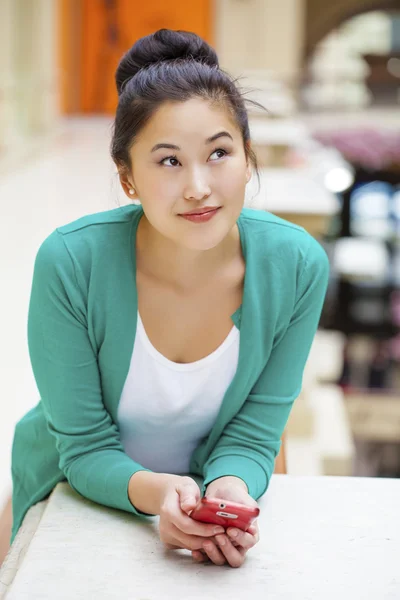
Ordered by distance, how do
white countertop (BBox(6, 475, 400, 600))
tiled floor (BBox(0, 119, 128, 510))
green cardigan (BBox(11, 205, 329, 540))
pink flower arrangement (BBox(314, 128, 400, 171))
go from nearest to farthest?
white countertop (BBox(6, 475, 400, 600))
green cardigan (BBox(11, 205, 329, 540))
tiled floor (BBox(0, 119, 128, 510))
pink flower arrangement (BBox(314, 128, 400, 171))

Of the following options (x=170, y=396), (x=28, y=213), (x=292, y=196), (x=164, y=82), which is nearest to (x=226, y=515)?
(x=170, y=396)

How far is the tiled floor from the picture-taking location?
404 centimetres

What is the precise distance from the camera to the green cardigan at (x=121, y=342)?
1638mm

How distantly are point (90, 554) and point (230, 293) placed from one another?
21.4 inches

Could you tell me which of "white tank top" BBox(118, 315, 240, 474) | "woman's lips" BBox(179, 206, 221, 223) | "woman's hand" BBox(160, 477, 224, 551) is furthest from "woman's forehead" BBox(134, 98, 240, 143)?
"woman's hand" BBox(160, 477, 224, 551)

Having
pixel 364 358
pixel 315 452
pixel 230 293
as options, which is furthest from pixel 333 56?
pixel 230 293

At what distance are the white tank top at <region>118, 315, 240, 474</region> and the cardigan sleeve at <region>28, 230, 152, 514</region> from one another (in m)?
0.06

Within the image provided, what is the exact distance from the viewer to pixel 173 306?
1.71m

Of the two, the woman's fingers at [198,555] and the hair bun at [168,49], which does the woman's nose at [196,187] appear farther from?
the woman's fingers at [198,555]

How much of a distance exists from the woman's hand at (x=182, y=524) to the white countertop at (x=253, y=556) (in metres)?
0.03

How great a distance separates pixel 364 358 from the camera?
15555 millimetres

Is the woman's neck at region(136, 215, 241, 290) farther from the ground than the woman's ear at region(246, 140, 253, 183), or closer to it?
closer to it

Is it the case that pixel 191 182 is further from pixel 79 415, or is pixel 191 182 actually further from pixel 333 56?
pixel 333 56

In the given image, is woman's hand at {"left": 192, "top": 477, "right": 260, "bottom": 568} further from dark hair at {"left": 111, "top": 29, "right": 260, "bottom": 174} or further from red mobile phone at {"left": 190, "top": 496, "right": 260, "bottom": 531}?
dark hair at {"left": 111, "top": 29, "right": 260, "bottom": 174}
